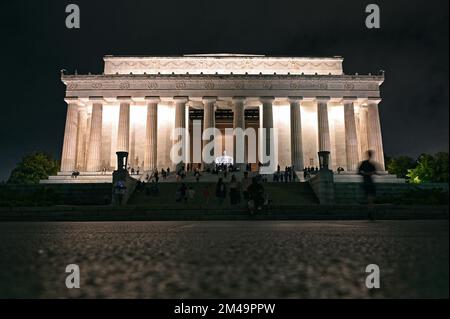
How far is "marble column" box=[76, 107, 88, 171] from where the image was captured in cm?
5724

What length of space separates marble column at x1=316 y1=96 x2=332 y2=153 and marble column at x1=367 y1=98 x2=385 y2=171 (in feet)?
18.0

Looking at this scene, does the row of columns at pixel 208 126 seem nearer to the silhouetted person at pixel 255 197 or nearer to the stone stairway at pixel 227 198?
the stone stairway at pixel 227 198

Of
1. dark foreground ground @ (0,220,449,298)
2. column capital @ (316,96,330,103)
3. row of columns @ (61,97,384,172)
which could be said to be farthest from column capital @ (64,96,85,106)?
dark foreground ground @ (0,220,449,298)

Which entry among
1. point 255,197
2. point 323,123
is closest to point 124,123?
point 323,123

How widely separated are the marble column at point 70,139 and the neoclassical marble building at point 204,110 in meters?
0.12

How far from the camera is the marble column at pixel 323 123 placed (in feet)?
181

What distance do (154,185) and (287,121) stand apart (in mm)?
28420

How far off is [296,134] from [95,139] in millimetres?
25960

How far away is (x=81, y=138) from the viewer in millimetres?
57719

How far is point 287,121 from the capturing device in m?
59.1

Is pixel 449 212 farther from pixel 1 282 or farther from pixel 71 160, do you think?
pixel 71 160

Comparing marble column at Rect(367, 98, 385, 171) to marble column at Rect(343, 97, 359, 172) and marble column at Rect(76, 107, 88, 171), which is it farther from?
marble column at Rect(76, 107, 88, 171)

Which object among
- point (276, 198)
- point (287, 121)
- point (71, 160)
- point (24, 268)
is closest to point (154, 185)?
point (276, 198)

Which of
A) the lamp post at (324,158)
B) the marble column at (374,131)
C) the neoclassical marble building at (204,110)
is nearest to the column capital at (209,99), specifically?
the neoclassical marble building at (204,110)
